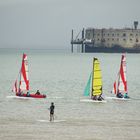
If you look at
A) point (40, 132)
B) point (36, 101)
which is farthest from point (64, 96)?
point (40, 132)

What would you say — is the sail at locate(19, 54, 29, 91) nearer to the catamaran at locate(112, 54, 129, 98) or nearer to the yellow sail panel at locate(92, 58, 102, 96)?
the yellow sail panel at locate(92, 58, 102, 96)

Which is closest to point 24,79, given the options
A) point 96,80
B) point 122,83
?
point 96,80

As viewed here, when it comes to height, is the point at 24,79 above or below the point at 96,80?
above

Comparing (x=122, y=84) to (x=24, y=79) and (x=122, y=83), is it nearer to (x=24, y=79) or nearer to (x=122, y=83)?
(x=122, y=83)

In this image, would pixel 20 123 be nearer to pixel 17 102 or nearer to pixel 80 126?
pixel 80 126

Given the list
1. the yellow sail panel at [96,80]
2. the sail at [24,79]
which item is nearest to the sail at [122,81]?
the yellow sail panel at [96,80]

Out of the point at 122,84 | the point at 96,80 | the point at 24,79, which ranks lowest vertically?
the point at 122,84

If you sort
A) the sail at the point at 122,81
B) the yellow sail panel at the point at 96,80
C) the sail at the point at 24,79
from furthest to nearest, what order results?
1. the sail at the point at 122,81
2. the sail at the point at 24,79
3. the yellow sail panel at the point at 96,80

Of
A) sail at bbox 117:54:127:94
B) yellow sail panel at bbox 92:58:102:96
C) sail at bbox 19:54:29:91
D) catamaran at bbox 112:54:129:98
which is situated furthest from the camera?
sail at bbox 117:54:127:94

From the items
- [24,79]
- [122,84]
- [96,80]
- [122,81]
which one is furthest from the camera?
[122,81]

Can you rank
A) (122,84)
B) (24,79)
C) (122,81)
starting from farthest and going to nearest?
(122,81) → (122,84) → (24,79)

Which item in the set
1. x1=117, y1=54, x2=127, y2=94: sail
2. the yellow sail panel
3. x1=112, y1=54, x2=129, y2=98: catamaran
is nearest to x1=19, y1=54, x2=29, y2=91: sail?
the yellow sail panel

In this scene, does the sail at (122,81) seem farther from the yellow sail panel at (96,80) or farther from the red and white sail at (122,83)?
the yellow sail panel at (96,80)

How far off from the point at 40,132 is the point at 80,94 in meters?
35.1
